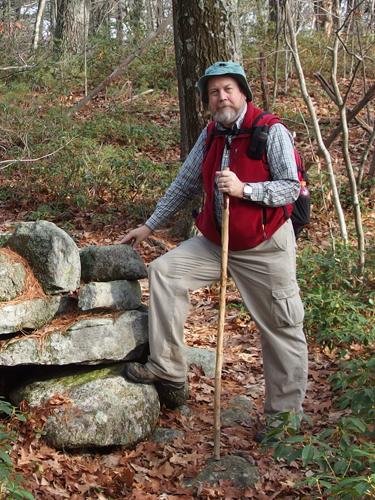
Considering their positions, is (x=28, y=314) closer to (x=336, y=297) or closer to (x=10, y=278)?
(x=10, y=278)

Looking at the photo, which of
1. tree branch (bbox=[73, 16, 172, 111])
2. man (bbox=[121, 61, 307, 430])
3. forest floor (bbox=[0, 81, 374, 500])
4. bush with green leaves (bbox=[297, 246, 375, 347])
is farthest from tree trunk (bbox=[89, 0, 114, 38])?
man (bbox=[121, 61, 307, 430])

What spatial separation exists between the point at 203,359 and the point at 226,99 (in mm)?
2644

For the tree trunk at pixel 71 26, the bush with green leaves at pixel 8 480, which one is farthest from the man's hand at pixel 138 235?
the tree trunk at pixel 71 26

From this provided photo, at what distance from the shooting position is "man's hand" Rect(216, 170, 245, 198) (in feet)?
13.6

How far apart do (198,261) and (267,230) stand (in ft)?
1.82

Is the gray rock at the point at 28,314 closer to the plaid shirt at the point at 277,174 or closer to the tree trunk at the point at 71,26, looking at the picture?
the plaid shirt at the point at 277,174

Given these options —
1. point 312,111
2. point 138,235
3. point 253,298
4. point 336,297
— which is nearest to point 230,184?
point 253,298

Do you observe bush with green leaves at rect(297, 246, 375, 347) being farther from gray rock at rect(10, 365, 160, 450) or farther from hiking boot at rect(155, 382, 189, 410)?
gray rock at rect(10, 365, 160, 450)

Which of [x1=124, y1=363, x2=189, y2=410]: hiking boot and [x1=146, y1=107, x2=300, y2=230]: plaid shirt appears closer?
[x1=146, y1=107, x2=300, y2=230]: plaid shirt

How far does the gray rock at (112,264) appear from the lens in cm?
503

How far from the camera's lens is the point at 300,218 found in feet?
15.5

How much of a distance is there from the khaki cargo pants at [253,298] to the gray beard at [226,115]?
2.72 ft

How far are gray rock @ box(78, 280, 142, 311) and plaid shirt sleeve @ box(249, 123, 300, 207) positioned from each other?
1416 millimetres

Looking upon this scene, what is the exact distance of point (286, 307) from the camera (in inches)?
178
